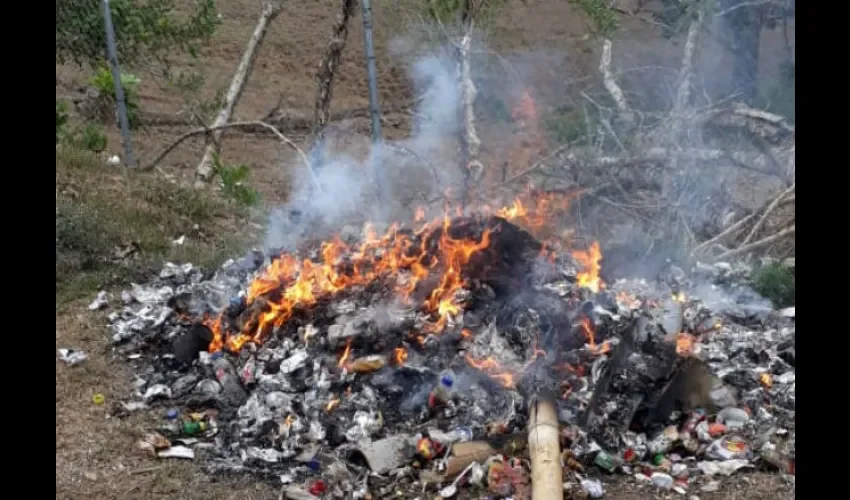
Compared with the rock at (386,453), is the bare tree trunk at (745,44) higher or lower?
higher

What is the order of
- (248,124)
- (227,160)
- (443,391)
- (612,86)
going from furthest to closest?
(227,160)
(612,86)
(248,124)
(443,391)

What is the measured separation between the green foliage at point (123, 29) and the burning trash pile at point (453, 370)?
503cm

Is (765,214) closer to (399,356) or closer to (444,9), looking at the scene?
(399,356)

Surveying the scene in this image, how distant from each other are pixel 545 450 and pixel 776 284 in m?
4.15

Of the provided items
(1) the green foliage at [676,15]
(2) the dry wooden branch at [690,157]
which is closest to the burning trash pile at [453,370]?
→ (2) the dry wooden branch at [690,157]

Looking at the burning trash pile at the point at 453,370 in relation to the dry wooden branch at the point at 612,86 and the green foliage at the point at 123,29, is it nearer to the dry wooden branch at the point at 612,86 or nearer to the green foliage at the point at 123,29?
the dry wooden branch at the point at 612,86

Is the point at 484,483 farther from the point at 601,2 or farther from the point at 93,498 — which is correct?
the point at 601,2

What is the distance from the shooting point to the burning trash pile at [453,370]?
4676 millimetres

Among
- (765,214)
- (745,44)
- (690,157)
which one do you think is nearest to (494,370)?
(765,214)

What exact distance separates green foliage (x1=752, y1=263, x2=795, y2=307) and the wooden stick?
143 inches

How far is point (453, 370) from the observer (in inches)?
215

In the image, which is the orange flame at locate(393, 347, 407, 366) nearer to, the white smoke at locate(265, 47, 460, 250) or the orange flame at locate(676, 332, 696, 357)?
the orange flame at locate(676, 332, 696, 357)
